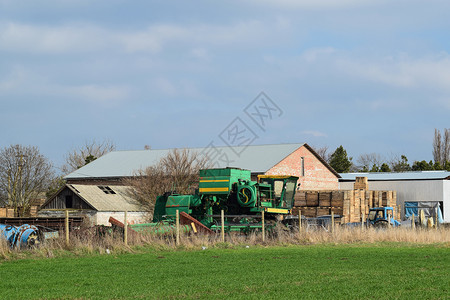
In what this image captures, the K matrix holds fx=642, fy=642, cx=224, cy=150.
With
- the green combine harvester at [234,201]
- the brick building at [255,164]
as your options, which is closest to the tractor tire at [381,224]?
the green combine harvester at [234,201]

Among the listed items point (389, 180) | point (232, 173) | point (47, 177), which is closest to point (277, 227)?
point (232, 173)

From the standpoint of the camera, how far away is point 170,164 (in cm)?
5225

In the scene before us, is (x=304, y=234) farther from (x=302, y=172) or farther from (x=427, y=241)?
(x=302, y=172)

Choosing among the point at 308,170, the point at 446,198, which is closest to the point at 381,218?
the point at 446,198

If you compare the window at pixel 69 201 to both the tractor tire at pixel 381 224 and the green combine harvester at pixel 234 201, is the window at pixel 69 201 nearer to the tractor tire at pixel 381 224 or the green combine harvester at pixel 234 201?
the green combine harvester at pixel 234 201

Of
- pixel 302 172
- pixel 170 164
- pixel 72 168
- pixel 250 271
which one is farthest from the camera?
pixel 72 168

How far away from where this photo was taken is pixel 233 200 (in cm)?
2955

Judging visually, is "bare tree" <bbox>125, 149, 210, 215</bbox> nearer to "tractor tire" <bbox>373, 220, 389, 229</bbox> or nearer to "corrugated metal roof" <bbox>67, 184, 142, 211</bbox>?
"corrugated metal roof" <bbox>67, 184, 142, 211</bbox>

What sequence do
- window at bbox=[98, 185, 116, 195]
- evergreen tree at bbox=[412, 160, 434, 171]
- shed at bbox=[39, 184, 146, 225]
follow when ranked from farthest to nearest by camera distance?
1. evergreen tree at bbox=[412, 160, 434, 171]
2. window at bbox=[98, 185, 116, 195]
3. shed at bbox=[39, 184, 146, 225]

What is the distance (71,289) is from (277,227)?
15873 millimetres

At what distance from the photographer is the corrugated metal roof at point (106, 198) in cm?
4725

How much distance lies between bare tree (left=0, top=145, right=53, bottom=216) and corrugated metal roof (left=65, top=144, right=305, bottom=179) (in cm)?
538

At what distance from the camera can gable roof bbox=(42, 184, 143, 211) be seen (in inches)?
1857

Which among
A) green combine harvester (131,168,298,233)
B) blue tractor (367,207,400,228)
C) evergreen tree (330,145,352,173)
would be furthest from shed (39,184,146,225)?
evergreen tree (330,145,352,173)
